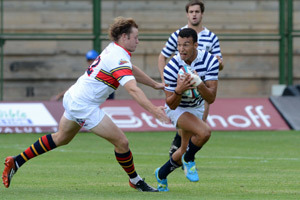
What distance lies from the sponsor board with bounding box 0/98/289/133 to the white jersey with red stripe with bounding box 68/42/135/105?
888 centimetres

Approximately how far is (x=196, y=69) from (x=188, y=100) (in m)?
0.38

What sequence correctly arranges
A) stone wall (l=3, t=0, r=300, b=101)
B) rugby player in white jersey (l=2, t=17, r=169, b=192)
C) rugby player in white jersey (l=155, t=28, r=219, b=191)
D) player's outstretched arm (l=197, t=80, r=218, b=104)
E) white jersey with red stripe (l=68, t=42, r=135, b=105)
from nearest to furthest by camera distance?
white jersey with red stripe (l=68, t=42, r=135, b=105) < rugby player in white jersey (l=2, t=17, r=169, b=192) < player's outstretched arm (l=197, t=80, r=218, b=104) < rugby player in white jersey (l=155, t=28, r=219, b=191) < stone wall (l=3, t=0, r=300, b=101)

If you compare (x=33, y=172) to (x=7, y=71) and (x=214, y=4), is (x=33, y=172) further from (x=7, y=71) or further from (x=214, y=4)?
(x=214, y=4)

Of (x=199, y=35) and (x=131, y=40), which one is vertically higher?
(x=131, y=40)

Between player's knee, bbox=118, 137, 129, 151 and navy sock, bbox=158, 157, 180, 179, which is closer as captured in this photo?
player's knee, bbox=118, 137, 129, 151

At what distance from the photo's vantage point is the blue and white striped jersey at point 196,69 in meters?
9.51

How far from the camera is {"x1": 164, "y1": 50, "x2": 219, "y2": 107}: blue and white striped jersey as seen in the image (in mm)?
9508

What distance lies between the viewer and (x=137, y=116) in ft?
61.2

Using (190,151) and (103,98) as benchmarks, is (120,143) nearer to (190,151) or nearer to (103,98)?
(103,98)

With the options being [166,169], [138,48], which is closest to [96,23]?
[138,48]

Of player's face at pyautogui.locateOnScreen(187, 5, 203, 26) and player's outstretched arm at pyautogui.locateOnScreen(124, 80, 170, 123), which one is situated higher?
player's face at pyautogui.locateOnScreen(187, 5, 203, 26)

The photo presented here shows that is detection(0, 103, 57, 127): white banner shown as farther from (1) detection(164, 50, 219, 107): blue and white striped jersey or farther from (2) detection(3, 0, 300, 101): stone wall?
(1) detection(164, 50, 219, 107): blue and white striped jersey

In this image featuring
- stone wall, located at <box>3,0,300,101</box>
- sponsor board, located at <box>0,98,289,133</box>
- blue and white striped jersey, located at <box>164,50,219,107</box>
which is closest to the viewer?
blue and white striped jersey, located at <box>164,50,219,107</box>

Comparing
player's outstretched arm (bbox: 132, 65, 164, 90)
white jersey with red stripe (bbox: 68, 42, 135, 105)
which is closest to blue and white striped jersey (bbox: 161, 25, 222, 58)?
player's outstretched arm (bbox: 132, 65, 164, 90)
